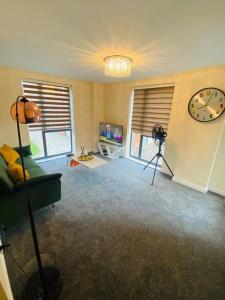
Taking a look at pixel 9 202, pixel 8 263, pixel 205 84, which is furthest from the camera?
pixel 205 84

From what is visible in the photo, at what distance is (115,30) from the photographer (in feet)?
4.84

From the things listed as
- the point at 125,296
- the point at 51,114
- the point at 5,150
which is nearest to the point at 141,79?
the point at 51,114

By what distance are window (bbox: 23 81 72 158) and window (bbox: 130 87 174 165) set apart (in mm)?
2034

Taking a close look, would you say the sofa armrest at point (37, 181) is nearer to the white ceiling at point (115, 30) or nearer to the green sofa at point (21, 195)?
the green sofa at point (21, 195)

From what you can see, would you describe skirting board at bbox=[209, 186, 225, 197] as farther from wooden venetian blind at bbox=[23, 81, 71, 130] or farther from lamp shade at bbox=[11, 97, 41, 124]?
wooden venetian blind at bbox=[23, 81, 71, 130]

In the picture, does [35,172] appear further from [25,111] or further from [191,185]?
[191,185]

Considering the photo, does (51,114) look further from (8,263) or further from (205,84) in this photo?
(205,84)

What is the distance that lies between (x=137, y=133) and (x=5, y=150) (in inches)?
127

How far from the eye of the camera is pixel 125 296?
4.12 feet

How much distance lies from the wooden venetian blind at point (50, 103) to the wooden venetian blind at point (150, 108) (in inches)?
80.0

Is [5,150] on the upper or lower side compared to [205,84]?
lower

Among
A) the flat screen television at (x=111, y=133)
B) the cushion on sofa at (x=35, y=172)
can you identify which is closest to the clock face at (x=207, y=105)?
the flat screen television at (x=111, y=133)

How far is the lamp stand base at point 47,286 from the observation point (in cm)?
122

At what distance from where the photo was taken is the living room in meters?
1.28
